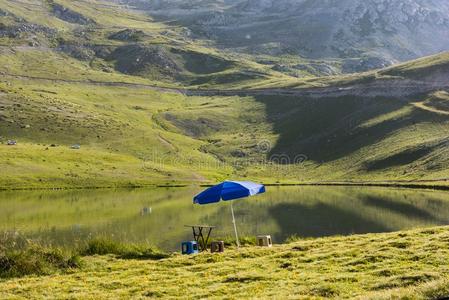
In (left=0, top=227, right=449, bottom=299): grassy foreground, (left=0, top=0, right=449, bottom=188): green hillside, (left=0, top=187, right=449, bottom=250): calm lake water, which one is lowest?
(left=0, top=227, right=449, bottom=299): grassy foreground

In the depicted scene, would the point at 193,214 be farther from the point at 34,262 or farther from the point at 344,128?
the point at 344,128

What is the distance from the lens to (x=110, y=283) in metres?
22.4

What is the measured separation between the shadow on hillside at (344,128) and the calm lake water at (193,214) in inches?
1881

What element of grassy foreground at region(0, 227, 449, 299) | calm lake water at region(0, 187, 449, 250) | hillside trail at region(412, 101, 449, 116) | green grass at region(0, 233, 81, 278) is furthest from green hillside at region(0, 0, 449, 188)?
grassy foreground at region(0, 227, 449, 299)

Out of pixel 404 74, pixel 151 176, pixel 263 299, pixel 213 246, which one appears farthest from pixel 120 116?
pixel 263 299

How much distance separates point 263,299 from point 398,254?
9.68m

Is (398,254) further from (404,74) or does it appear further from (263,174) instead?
(404,74)

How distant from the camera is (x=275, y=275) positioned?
21766 millimetres

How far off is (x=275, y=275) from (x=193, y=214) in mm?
51983

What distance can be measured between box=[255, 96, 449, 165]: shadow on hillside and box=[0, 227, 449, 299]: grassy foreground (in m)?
112

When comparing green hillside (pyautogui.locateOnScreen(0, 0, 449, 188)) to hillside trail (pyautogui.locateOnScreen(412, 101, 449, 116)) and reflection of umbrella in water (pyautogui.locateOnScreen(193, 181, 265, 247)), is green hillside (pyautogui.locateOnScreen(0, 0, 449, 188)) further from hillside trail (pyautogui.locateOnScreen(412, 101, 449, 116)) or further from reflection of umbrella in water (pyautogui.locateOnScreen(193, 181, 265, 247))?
reflection of umbrella in water (pyautogui.locateOnScreen(193, 181, 265, 247))

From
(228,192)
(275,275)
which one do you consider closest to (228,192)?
(228,192)

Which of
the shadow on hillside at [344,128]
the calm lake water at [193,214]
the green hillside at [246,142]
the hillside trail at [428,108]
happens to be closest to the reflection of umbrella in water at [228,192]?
the calm lake water at [193,214]

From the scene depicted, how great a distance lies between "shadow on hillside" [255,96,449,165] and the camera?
6083 inches
